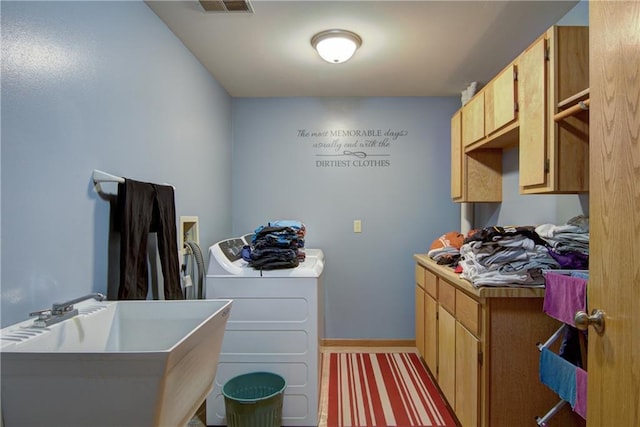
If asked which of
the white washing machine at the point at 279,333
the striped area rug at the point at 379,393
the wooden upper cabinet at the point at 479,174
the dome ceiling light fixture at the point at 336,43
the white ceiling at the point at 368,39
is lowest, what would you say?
the striped area rug at the point at 379,393

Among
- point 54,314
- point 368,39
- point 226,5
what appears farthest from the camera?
point 368,39

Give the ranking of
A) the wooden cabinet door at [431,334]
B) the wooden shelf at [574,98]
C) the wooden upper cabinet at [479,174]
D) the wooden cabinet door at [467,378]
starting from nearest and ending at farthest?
the wooden shelf at [574,98] < the wooden cabinet door at [467,378] < the wooden cabinet door at [431,334] < the wooden upper cabinet at [479,174]

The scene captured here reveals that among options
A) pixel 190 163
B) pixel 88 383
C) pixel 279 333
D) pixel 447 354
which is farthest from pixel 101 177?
pixel 447 354

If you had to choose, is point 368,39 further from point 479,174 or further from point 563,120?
point 479,174

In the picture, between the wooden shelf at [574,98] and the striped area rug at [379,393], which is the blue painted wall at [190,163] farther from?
the wooden shelf at [574,98]

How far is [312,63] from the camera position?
237 cm

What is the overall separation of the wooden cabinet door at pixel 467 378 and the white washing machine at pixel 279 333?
0.82 metres

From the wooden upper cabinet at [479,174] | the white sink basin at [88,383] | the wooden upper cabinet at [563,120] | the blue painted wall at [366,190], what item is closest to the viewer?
the white sink basin at [88,383]

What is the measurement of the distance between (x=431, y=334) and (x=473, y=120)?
1578 millimetres

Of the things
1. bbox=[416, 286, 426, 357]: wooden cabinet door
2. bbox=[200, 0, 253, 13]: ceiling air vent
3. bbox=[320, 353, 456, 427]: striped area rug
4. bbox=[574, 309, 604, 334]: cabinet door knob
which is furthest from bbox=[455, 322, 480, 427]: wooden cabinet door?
bbox=[200, 0, 253, 13]: ceiling air vent

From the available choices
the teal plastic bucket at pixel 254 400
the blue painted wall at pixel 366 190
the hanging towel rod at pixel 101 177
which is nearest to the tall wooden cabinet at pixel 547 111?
the blue painted wall at pixel 366 190

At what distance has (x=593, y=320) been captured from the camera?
0.98 meters

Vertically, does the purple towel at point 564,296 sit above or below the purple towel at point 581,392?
above

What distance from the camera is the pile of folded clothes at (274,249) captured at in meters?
2.05
